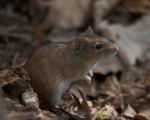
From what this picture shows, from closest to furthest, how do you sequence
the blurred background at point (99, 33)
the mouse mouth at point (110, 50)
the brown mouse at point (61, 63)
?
the brown mouse at point (61, 63) → the mouse mouth at point (110, 50) → the blurred background at point (99, 33)

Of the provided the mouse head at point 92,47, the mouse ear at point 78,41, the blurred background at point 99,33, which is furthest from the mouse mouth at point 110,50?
the blurred background at point 99,33

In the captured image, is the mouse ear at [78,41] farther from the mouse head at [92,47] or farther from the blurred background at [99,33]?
the blurred background at [99,33]

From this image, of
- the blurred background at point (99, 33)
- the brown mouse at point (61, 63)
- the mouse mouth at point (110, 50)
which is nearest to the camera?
the brown mouse at point (61, 63)

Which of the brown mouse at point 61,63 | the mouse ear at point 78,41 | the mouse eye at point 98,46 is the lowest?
the brown mouse at point 61,63

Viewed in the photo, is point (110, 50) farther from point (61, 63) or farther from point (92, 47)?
point (61, 63)

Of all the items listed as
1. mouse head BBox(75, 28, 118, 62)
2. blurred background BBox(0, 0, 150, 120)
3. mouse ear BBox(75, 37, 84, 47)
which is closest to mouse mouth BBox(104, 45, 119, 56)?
mouse head BBox(75, 28, 118, 62)

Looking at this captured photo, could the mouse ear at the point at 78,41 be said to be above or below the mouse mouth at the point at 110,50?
above

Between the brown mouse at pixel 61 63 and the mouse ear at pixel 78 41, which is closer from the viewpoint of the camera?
the brown mouse at pixel 61 63
